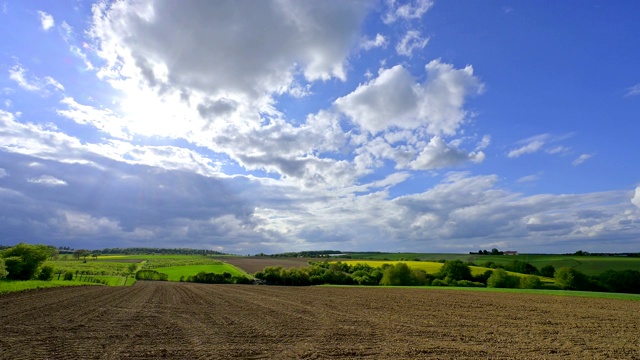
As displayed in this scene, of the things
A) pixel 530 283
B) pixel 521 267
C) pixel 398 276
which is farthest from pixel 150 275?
pixel 521 267

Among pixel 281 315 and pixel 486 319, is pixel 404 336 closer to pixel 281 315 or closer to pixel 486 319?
pixel 486 319

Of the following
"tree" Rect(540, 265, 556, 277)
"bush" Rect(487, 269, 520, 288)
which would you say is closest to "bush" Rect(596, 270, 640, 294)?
"tree" Rect(540, 265, 556, 277)

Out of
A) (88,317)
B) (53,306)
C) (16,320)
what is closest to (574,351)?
(88,317)

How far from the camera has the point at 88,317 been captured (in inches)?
944

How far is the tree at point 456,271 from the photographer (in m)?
82.9

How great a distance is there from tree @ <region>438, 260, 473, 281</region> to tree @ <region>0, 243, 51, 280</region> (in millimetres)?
78299

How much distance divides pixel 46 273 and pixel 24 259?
26.1ft

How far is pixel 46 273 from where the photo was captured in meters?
64.3

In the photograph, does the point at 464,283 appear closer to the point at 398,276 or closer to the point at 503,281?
the point at 503,281

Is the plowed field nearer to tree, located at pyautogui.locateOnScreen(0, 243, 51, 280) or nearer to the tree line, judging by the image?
tree, located at pyautogui.locateOnScreen(0, 243, 51, 280)

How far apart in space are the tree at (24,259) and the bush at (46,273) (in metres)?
4.47

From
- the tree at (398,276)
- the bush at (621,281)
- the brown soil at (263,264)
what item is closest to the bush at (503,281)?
the tree at (398,276)

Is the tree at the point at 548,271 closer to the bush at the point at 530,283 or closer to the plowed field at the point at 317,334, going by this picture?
the bush at the point at 530,283

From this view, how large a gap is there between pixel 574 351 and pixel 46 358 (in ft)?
65.6
